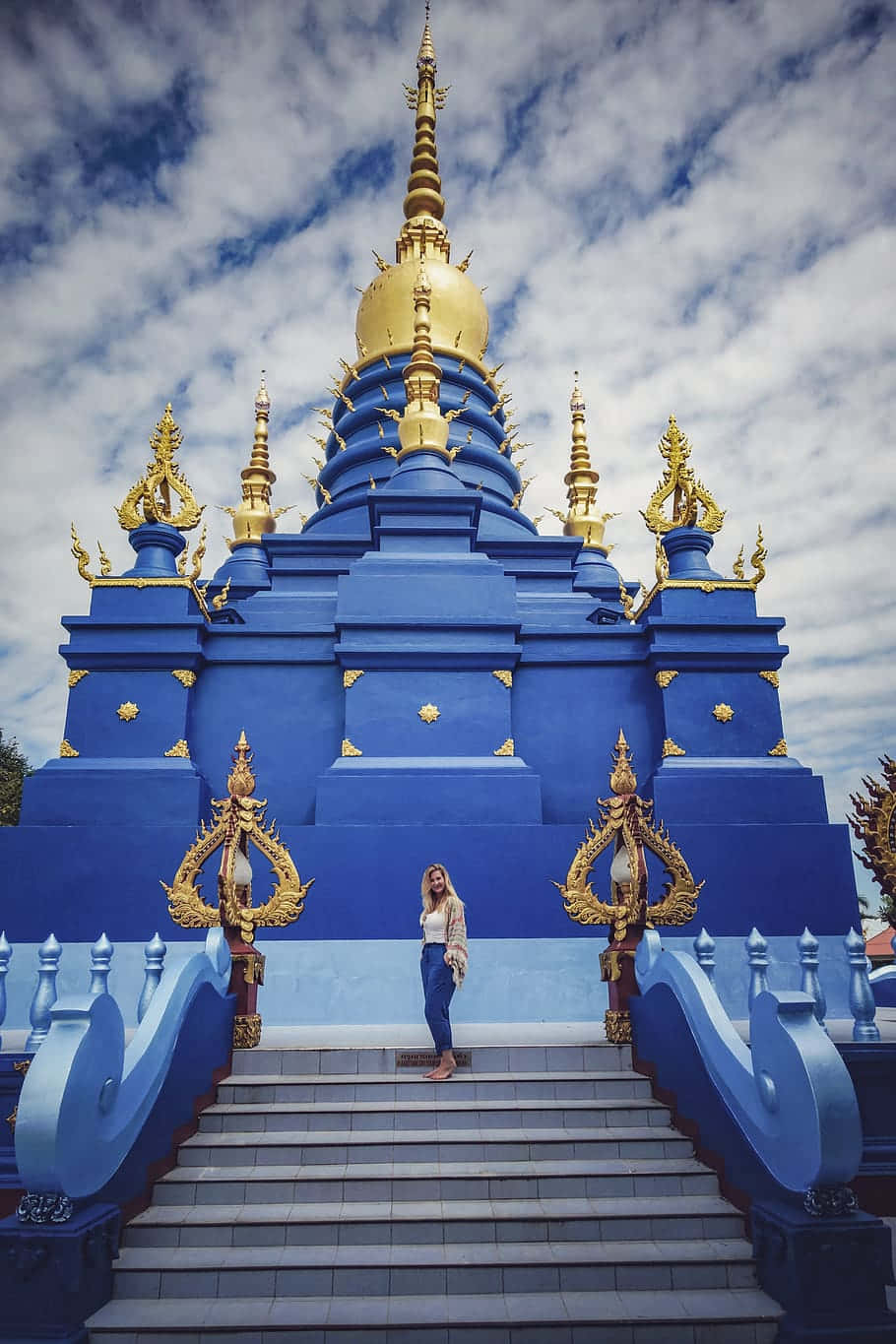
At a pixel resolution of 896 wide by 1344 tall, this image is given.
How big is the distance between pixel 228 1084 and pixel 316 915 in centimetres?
422

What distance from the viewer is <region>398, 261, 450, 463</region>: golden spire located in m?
16.5

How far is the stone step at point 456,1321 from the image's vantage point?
450cm

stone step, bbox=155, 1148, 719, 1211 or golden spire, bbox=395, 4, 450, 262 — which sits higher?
golden spire, bbox=395, 4, 450, 262

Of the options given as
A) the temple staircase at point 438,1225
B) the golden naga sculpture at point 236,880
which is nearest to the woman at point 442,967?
the temple staircase at point 438,1225

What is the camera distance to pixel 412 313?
20672 millimetres

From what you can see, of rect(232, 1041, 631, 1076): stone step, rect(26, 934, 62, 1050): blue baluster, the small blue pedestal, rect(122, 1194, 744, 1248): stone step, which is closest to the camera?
the small blue pedestal

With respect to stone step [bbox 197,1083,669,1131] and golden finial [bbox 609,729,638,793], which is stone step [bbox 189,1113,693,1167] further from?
golden finial [bbox 609,729,638,793]

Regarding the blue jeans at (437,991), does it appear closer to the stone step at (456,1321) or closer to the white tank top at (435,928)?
the white tank top at (435,928)

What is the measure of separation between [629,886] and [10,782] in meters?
22.3

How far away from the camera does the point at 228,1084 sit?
22.4 feet

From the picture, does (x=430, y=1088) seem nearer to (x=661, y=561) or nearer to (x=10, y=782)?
(x=661, y=561)

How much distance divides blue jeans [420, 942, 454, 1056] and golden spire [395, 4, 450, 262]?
1991cm

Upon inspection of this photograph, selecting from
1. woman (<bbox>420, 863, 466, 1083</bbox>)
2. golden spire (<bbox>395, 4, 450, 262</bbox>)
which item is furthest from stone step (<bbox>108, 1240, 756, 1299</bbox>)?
golden spire (<bbox>395, 4, 450, 262</bbox>)

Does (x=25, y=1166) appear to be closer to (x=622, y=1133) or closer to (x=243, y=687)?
(x=622, y=1133)
